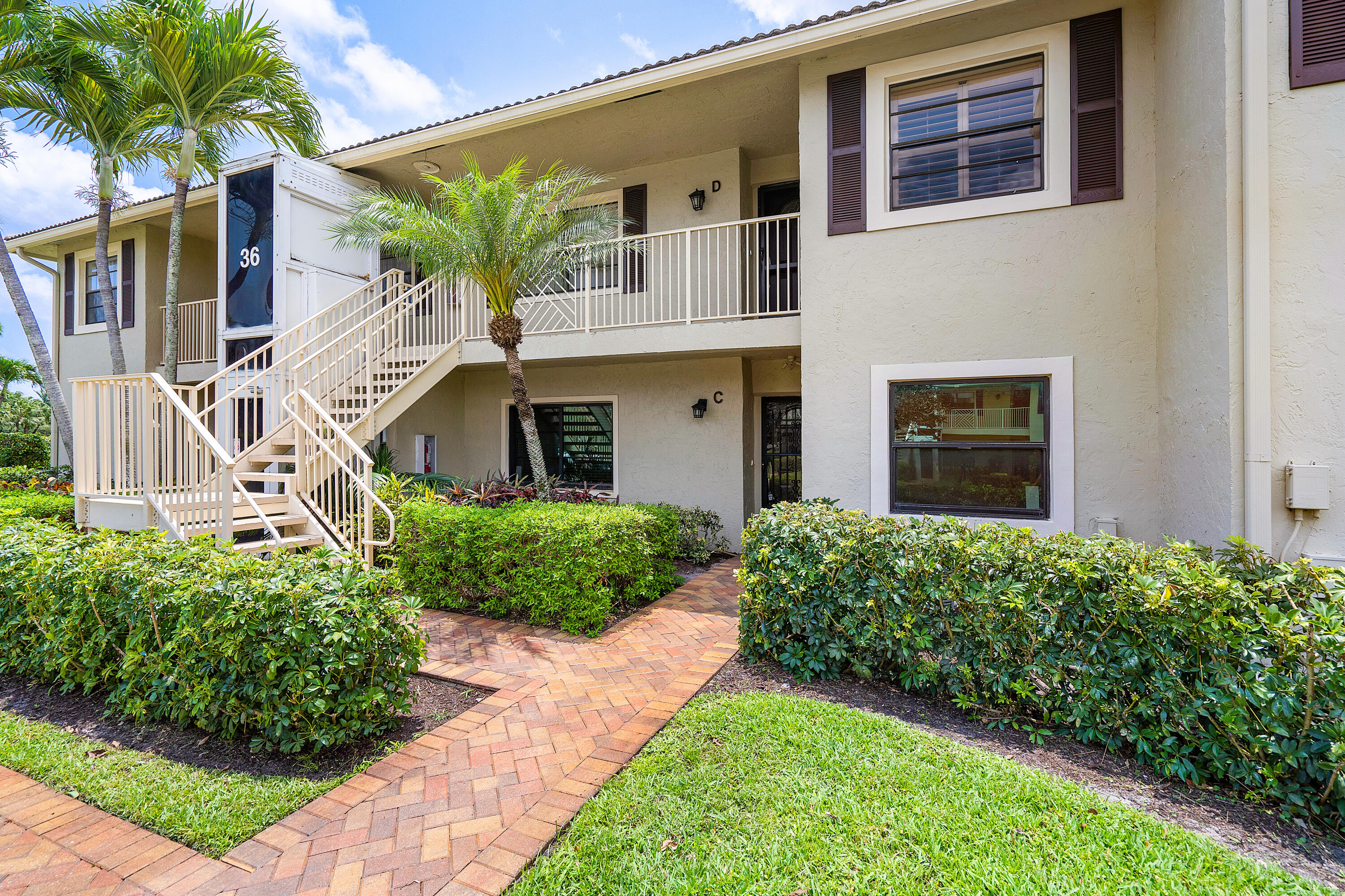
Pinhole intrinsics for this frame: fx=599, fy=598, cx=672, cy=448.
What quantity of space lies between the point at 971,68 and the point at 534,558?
252 inches

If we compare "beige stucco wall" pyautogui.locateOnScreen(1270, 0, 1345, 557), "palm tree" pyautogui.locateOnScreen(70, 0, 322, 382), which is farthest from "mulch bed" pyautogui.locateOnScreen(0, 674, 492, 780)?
"palm tree" pyautogui.locateOnScreen(70, 0, 322, 382)

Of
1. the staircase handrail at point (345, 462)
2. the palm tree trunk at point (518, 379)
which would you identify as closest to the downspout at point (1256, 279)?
the palm tree trunk at point (518, 379)

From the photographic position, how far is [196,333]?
11500 mm

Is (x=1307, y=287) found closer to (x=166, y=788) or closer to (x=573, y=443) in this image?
(x=166, y=788)

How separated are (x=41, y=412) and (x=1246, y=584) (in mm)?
22614

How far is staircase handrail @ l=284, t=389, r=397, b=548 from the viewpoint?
238 inches

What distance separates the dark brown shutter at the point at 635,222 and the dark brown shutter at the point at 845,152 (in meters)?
3.25

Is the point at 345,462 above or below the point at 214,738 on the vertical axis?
above

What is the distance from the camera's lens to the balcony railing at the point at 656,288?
8156 mm

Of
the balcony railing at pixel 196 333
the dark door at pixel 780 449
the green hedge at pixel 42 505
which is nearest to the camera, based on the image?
the green hedge at pixel 42 505

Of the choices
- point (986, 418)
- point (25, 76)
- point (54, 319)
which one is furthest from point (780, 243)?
point (54, 319)

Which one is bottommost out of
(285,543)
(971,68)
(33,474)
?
(285,543)

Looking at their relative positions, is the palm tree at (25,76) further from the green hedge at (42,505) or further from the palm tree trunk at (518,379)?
the palm tree trunk at (518,379)

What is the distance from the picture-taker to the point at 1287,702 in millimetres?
2662
